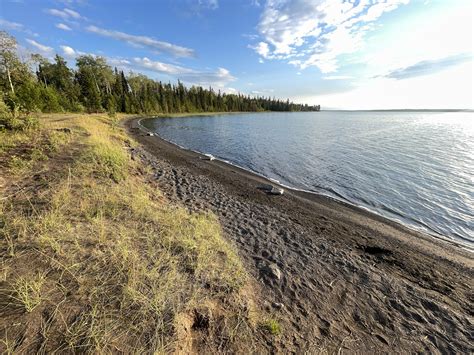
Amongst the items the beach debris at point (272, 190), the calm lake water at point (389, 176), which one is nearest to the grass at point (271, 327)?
the beach debris at point (272, 190)

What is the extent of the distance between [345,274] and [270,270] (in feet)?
7.30

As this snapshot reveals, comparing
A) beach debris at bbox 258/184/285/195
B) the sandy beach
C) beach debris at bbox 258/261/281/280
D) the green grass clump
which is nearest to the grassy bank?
the green grass clump

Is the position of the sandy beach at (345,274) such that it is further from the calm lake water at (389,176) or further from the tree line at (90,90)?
the tree line at (90,90)

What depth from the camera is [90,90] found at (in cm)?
5428

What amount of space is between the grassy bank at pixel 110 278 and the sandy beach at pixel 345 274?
1033 millimetres

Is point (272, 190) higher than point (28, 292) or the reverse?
the reverse

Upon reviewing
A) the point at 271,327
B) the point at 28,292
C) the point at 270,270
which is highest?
the point at 28,292

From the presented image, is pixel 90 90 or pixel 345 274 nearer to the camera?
pixel 345 274

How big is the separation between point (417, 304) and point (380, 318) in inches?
55.7

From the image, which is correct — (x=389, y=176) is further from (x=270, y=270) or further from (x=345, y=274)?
(x=270, y=270)

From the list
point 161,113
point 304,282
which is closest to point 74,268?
point 304,282

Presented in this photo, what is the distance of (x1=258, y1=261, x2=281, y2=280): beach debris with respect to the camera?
16.4 feet

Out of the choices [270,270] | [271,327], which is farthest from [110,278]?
[270,270]

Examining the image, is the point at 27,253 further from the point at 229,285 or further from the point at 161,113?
the point at 161,113
